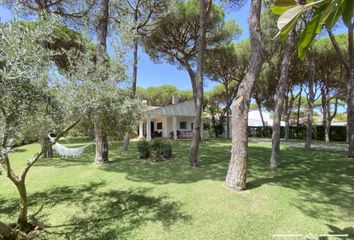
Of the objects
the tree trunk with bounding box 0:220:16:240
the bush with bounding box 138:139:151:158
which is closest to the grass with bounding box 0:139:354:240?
the tree trunk with bounding box 0:220:16:240

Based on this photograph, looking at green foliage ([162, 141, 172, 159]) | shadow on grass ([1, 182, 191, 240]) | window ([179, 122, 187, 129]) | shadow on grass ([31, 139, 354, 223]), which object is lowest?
shadow on grass ([1, 182, 191, 240])

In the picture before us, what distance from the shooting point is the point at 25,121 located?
3.43 meters

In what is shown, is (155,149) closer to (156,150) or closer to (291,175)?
(156,150)

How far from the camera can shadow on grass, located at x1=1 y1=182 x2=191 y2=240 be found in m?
4.40

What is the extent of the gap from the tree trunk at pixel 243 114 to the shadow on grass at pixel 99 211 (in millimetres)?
1678

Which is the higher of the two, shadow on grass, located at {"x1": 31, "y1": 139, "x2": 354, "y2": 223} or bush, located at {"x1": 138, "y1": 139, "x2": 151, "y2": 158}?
bush, located at {"x1": 138, "y1": 139, "x2": 151, "y2": 158}

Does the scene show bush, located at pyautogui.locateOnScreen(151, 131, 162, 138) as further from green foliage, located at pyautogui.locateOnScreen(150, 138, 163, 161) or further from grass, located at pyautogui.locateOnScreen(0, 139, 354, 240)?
grass, located at pyautogui.locateOnScreen(0, 139, 354, 240)

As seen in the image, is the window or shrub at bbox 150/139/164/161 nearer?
shrub at bbox 150/139/164/161

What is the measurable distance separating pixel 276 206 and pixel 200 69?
5.05m

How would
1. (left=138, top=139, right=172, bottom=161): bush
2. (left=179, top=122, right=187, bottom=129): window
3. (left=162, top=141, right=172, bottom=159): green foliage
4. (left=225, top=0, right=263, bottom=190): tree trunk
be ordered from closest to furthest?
(left=225, top=0, right=263, bottom=190): tree trunk < (left=138, top=139, right=172, bottom=161): bush < (left=162, top=141, right=172, bottom=159): green foliage < (left=179, top=122, right=187, bottom=129): window

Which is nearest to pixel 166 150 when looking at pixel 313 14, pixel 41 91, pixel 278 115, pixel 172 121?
pixel 278 115

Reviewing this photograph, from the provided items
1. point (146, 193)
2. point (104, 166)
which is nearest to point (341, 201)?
point (146, 193)

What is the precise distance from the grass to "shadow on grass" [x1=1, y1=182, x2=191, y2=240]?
18 mm

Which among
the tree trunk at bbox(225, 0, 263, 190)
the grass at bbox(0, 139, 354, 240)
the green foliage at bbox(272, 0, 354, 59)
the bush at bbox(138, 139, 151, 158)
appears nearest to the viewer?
the green foliage at bbox(272, 0, 354, 59)
